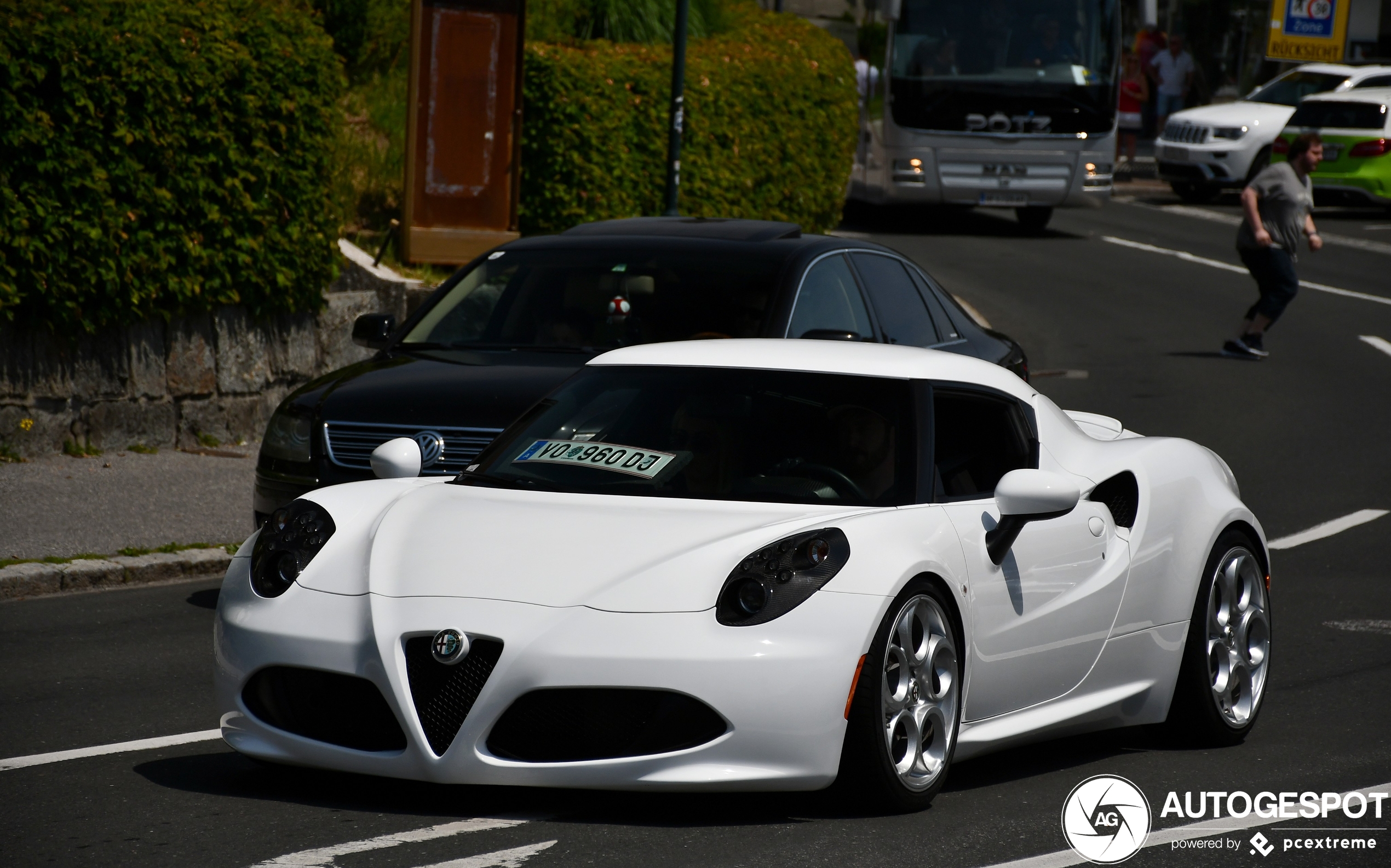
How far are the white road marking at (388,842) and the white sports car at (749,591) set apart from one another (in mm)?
137

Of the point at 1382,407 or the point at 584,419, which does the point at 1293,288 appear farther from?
the point at 584,419

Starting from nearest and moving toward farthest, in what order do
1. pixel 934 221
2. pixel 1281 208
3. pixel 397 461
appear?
pixel 397 461 → pixel 1281 208 → pixel 934 221

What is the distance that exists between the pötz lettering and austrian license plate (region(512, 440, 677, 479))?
20.8 metres

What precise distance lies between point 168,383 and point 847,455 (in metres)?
7.70

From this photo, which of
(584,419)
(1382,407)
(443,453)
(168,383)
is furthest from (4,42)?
(1382,407)

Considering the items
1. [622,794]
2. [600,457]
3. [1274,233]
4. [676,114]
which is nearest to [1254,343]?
[1274,233]

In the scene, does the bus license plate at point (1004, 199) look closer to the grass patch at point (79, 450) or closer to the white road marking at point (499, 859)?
the grass patch at point (79, 450)

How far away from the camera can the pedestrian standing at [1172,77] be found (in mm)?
40250

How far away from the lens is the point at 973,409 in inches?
241

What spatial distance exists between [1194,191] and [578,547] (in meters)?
30.6

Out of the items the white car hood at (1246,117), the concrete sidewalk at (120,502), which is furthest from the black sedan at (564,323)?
the white car hood at (1246,117)

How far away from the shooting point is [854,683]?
195 inches

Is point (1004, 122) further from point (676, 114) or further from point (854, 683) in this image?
point (854, 683)

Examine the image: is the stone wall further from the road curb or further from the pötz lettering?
the pötz lettering
